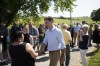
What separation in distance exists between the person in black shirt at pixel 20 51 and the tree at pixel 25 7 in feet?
84.6

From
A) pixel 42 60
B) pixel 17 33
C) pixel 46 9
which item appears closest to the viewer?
pixel 17 33

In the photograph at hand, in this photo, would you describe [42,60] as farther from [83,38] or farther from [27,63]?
[27,63]

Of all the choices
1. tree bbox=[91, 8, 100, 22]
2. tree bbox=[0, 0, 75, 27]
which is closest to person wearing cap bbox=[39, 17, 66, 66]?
tree bbox=[0, 0, 75, 27]

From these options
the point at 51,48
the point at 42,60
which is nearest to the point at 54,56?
the point at 51,48

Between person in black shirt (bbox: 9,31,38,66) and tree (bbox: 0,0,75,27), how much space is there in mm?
25789

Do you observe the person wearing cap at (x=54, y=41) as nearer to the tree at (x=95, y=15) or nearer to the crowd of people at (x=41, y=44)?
the crowd of people at (x=41, y=44)

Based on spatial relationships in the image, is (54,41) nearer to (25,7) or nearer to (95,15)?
(25,7)

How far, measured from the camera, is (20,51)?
722 cm

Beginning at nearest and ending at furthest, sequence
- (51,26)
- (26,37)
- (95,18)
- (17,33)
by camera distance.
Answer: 1. (17,33)
2. (51,26)
3. (26,37)
4. (95,18)

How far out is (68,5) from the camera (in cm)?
3872

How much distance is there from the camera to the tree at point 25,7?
111ft

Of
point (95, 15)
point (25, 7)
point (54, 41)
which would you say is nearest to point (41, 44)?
point (54, 41)

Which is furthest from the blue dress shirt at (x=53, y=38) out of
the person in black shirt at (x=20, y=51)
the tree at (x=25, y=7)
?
the tree at (x=25, y=7)

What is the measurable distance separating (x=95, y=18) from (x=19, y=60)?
78.1 meters
